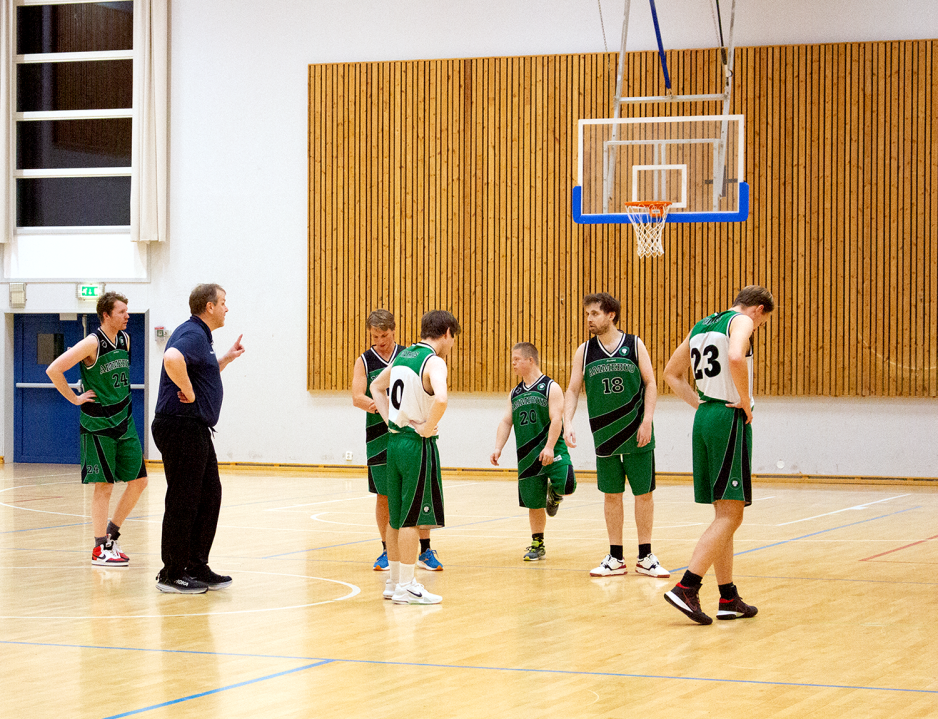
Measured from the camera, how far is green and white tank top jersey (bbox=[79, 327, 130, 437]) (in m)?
7.89

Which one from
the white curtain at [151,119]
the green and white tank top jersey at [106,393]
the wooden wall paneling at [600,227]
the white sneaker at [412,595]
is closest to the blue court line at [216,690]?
the white sneaker at [412,595]

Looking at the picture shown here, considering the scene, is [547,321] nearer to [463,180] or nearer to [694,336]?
[463,180]

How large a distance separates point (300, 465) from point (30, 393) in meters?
4.59

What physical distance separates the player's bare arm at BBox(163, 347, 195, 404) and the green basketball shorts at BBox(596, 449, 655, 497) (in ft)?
8.55

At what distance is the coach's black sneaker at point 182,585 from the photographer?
6703mm

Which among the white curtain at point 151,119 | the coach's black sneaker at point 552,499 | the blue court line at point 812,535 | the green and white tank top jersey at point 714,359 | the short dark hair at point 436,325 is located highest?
the white curtain at point 151,119

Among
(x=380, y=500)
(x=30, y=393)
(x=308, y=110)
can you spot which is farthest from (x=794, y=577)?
(x=30, y=393)

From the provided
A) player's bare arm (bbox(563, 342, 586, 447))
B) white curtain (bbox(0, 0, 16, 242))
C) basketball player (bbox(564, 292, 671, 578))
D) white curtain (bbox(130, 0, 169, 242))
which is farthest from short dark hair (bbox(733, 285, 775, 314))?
white curtain (bbox(0, 0, 16, 242))

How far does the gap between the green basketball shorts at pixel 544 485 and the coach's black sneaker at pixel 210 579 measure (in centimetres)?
214

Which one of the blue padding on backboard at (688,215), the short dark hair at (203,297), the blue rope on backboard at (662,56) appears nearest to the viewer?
the short dark hair at (203,297)

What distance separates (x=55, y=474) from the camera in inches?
638

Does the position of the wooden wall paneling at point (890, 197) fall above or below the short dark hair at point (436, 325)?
above

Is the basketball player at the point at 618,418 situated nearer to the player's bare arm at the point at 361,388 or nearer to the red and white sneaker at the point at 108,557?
the player's bare arm at the point at 361,388

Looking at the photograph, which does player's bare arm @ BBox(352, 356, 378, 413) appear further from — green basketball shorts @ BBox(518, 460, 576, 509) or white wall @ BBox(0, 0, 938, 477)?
white wall @ BBox(0, 0, 938, 477)
